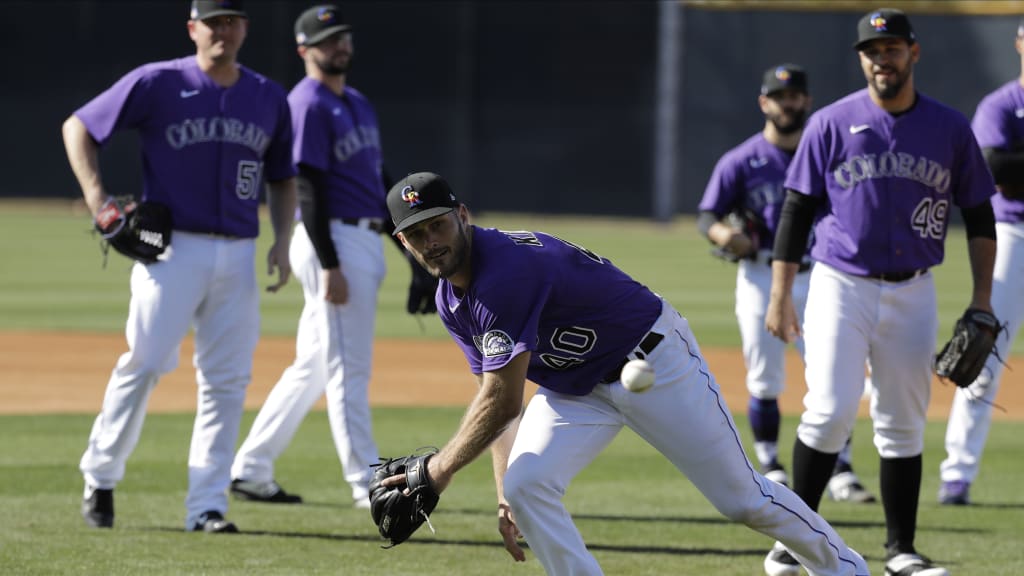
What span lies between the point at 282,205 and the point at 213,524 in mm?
1567

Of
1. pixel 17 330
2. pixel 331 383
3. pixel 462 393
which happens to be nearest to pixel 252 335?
pixel 331 383

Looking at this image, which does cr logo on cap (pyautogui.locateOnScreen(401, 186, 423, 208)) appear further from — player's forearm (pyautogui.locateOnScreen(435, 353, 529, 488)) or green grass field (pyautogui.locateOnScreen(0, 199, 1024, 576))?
green grass field (pyautogui.locateOnScreen(0, 199, 1024, 576))

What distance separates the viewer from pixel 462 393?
10477mm

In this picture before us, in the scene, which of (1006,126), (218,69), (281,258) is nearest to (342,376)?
(281,258)

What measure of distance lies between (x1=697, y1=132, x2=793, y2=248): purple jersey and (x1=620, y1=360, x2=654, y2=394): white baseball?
3714 mm

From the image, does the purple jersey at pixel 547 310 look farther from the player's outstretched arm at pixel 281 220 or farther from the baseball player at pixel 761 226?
the baseball player at pixel 761 226

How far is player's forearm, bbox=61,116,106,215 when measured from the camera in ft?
20.2

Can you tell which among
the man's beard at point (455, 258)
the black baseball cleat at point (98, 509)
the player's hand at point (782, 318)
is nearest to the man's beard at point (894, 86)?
the player's hand at point (782, 318)

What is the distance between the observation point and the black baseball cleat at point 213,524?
20.0ft

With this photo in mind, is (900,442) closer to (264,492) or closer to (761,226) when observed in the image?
(761,226)

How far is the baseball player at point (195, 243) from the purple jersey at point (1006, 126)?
11.3 ft

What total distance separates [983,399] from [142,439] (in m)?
4.68

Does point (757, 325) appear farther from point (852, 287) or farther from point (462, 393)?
point (462, 393)

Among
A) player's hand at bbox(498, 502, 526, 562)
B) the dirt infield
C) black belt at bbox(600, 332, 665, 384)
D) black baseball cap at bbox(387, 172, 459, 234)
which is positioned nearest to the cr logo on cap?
black baseball cap at bbox(387, 172, 459, 234)
